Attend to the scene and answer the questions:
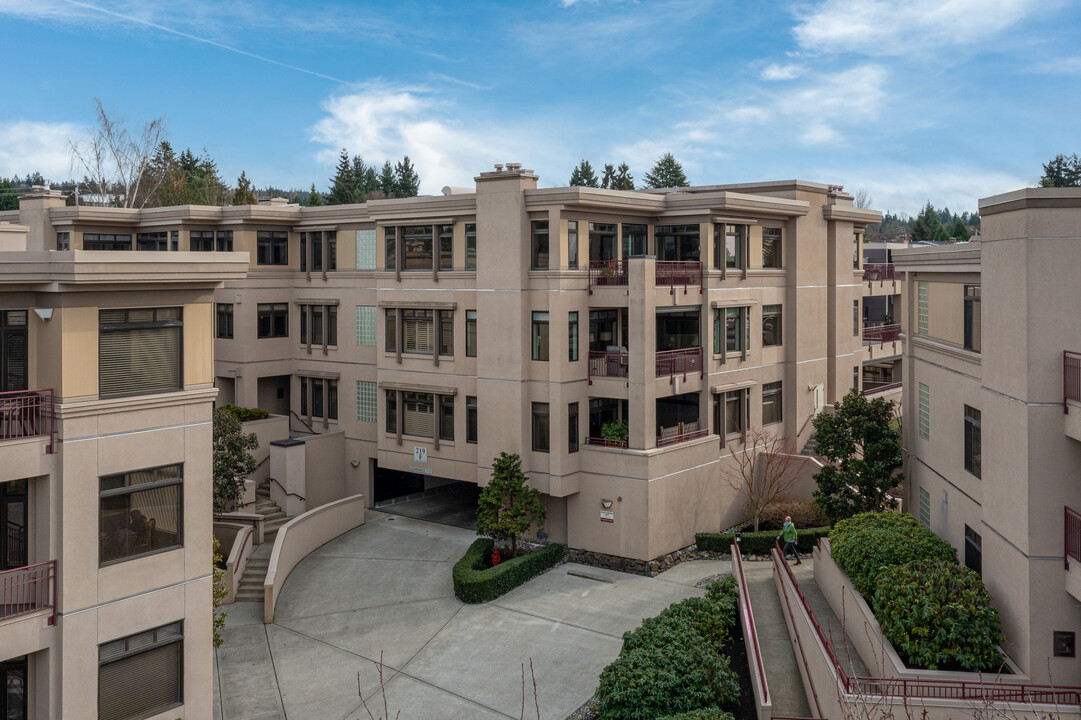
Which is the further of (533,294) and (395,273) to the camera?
(395,273)

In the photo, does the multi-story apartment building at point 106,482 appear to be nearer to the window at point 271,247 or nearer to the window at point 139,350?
the window at point 139,350

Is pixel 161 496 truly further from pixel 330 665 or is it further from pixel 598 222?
pixel 598 222

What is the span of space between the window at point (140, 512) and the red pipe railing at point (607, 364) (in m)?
15.8

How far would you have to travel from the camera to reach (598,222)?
2905 centimetres


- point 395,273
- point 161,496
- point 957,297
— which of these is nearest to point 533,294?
point 395,273

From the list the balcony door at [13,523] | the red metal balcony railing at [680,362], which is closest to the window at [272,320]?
the red metal balcony railing at [680,362]

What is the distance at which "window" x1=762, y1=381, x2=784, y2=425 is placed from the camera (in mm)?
33500

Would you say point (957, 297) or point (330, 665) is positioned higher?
point (957, 297)

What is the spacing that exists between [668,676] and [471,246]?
688 inches

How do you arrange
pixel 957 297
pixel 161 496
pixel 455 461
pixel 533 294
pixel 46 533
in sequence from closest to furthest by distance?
pixel 46 533 → pixel 161 496 → pixel 957 297 → pixel 533 294 → pixel 455 461

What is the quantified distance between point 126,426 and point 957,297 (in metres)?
18.2

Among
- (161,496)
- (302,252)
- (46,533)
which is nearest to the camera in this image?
(46,533)

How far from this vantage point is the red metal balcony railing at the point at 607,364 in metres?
28.3

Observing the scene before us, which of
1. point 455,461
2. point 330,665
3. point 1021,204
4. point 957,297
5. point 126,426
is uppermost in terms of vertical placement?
point 1021,204
